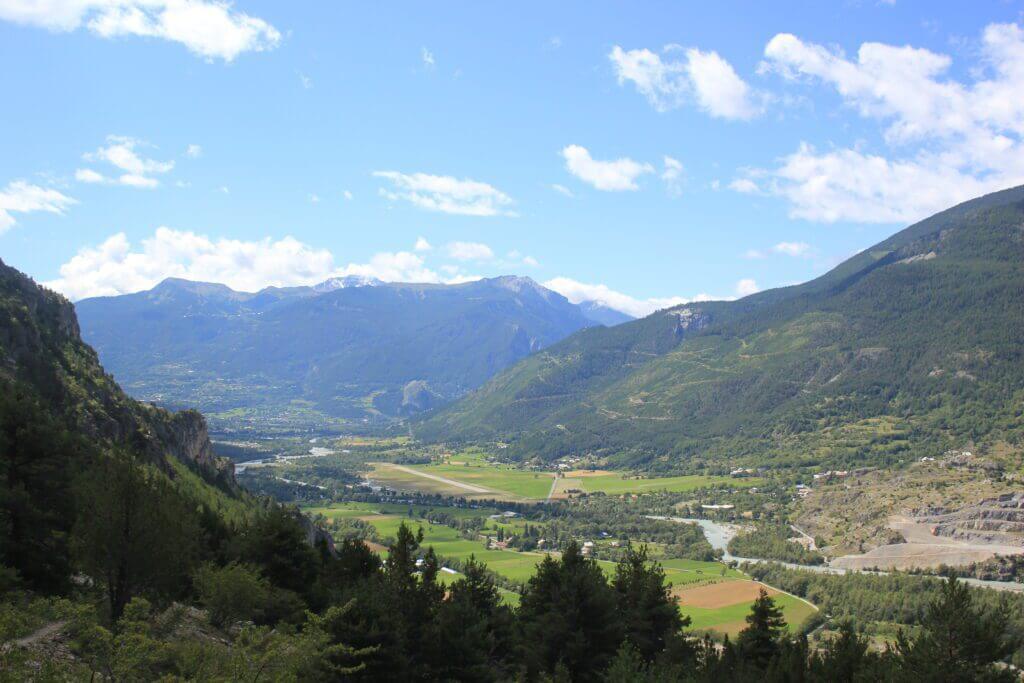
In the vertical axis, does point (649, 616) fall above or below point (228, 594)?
below

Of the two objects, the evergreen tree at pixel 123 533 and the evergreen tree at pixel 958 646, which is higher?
the evergreen tree at pixel 123 533

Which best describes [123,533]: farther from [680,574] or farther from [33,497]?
[680,574]

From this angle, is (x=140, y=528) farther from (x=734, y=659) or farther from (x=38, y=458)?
(x=734, y=659)

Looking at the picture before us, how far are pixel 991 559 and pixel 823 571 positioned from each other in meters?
25.9

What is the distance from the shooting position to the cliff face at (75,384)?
71500mm

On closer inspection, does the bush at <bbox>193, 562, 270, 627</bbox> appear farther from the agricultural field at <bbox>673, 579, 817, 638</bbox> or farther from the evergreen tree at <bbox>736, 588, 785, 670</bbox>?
the agricultural field at <bbox>673, 579, 817, 638</bbox>

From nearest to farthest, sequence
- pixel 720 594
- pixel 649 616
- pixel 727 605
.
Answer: pixel 649 616 → pixel 727 605 → pixel 720 594

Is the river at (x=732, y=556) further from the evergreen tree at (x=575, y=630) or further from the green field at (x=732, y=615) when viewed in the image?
the evergreen tree at (x=575, y=630)

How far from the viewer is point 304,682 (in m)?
22.4

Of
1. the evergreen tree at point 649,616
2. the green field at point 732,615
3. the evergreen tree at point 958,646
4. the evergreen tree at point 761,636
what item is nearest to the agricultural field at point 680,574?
the green field at point 732,615

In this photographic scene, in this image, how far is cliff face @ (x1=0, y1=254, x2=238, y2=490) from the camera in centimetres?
7150

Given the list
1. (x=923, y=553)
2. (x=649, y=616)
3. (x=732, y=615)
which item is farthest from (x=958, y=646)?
(x=923, y=553)

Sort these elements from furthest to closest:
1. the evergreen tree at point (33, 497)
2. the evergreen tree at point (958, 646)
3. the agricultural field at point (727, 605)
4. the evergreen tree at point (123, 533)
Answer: the agricultural field at point (727, 605) < the evergreen tree at point (33, 497) < the evergreen tree at point (958, 646) < the evergreen tree at point (123, 533)

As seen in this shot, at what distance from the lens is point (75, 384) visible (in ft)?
257
